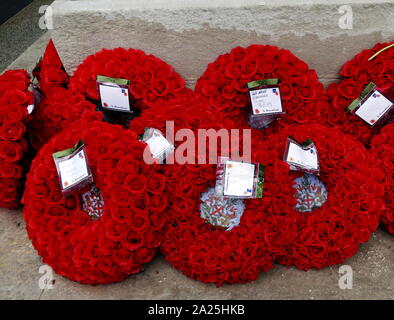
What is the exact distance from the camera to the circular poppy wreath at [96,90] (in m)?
2.12

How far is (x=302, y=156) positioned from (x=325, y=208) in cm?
25

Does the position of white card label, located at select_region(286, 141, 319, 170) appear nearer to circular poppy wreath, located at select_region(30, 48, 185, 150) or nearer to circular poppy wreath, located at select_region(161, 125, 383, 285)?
circular poppy wreath, located at select_region(161, 125, 383, 285)

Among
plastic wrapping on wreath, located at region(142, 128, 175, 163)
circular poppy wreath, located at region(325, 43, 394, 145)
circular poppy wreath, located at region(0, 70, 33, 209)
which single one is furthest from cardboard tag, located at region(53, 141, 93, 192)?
circular poppy wreath, located at region(325, 43, 394, 145)

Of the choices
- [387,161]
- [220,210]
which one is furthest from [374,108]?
[220,210]

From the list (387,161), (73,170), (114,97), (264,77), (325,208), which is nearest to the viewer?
(73,170)

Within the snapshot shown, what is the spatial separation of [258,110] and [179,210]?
0.69 m

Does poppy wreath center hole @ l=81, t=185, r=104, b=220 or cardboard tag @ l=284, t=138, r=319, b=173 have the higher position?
cardboard tag @ l=284, t=138, r=319, b=173

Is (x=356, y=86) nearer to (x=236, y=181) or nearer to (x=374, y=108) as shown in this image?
(x=374, y=108)

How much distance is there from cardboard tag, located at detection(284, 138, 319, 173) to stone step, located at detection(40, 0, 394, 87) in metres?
0.71

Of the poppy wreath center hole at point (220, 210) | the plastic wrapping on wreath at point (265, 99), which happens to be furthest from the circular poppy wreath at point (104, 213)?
the plastic wrapping on wreath at point (265, 99)

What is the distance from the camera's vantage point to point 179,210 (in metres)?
1.72

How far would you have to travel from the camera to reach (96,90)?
2166 millimetres

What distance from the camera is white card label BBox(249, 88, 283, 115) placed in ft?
6.72

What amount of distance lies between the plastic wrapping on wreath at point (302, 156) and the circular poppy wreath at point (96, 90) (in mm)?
716
